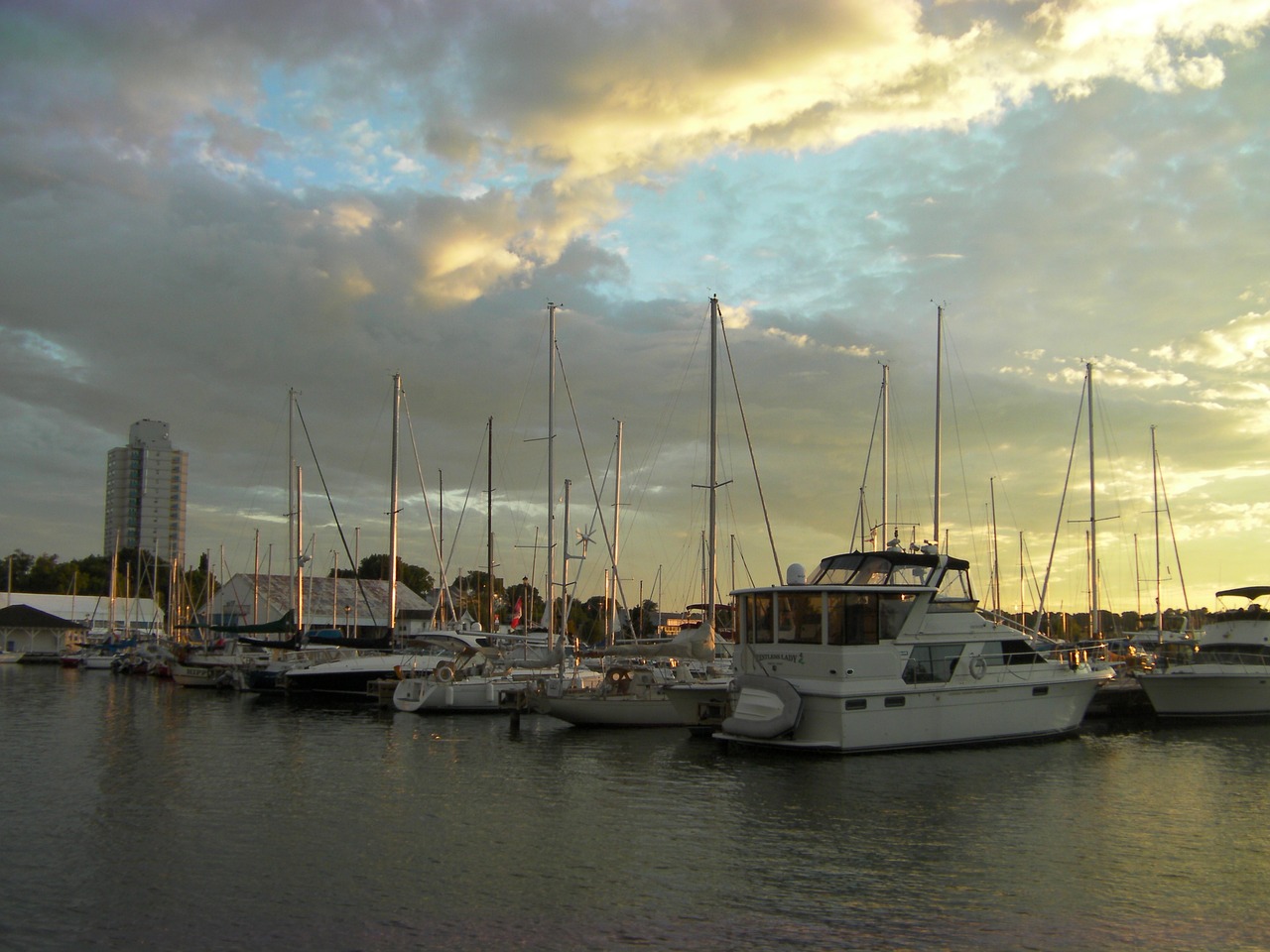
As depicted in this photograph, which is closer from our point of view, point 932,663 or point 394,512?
point 932,663

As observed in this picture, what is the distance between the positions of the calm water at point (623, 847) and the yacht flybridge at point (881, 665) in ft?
2.92

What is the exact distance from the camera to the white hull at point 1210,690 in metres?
35.9

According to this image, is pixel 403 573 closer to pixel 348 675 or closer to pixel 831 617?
pixel 348 675

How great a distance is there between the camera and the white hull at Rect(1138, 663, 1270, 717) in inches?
1412

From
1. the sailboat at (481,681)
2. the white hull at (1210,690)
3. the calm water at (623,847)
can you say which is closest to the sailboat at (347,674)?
the sailboat at (481,681)

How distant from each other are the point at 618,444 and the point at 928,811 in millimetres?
35572

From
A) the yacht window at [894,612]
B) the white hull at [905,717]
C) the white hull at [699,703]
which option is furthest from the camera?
the white hull at [699,703]

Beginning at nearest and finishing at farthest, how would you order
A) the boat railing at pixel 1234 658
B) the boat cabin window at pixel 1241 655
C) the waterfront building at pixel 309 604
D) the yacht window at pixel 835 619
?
the yacht window at pixel 835 619
the boat railing at pixel 1234 658
the boat cabin window at pixel 1241 655
the waterfront building at pixel 309 604

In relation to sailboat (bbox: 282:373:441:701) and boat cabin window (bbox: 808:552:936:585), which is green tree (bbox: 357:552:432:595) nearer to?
sailboat (bbox: 282:373:441:701)

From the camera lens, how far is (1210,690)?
3606cm

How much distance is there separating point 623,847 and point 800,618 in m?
11.6

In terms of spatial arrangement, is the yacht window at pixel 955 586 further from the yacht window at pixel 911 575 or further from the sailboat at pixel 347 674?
the sailboat at pixel 347 674

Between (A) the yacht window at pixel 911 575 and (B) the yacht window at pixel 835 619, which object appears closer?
(B) the yacht window at pixel 835 619

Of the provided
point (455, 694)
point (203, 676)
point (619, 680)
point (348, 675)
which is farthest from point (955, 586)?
point (203, 676)
